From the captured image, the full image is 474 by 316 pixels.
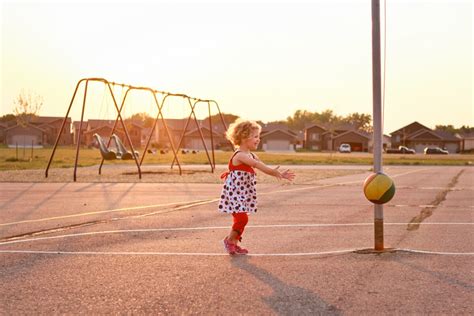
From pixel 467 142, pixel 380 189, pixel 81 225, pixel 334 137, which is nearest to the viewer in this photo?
pixel 380 189

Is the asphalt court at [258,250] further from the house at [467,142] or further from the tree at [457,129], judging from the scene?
the tree at [457,129]

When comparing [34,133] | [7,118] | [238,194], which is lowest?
[238,194]

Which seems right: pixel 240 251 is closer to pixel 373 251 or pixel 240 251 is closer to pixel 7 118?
pixel 373 251

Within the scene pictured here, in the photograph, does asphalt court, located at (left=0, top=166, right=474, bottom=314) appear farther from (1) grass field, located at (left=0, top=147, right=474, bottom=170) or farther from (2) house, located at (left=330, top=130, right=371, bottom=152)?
(2) house, located at (left=330, top=130, right=371, bottom=152)

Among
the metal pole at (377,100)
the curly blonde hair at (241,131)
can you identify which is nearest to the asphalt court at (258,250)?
the metal pole at (377,100)

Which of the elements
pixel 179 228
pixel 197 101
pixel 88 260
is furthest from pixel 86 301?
pixel 197 101

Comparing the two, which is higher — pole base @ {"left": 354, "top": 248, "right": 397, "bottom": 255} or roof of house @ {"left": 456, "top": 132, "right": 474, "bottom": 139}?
roof of house @ {"left": 456, "top": 132, "right": 474, "bottom": 139}

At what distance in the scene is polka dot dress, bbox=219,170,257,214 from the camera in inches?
288

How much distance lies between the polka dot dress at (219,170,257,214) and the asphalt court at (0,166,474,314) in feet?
1.56

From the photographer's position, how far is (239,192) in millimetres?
7363

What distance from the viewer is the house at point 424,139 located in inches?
4951

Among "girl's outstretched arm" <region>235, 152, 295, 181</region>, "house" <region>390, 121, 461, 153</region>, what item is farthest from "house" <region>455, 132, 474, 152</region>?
"girl's outstretched arm" <region>235, 152, 295, 181</region>

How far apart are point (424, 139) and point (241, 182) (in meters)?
124

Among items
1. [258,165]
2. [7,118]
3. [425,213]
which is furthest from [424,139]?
[258,165]
